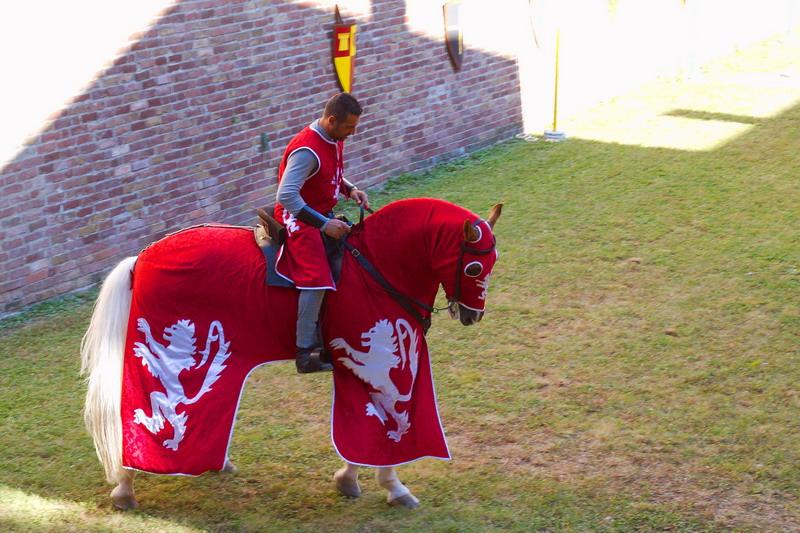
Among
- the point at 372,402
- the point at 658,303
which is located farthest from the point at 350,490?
the point at 658,303

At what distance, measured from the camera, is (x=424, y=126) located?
34.0 feet

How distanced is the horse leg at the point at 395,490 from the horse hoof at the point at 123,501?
1.18 m

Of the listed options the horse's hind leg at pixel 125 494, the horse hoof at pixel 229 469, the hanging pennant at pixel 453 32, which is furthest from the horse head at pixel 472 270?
the hanging pennant at pixel 453 32

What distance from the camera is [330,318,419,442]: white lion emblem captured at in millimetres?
4395

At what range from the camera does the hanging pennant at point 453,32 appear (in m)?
10.3

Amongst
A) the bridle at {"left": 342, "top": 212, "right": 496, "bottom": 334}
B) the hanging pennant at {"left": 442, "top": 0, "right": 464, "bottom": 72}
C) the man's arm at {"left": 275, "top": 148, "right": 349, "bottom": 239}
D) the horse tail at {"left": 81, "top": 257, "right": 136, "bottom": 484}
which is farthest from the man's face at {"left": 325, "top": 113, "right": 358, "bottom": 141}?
the hanging pennant at {"left": 442, "top": 0, "right": 464, "bottom": 72}

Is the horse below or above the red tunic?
below

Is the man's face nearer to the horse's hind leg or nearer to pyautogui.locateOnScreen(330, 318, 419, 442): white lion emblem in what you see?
pyautogui.locateOnScreen(330, 318, 419, 442): white lion emblem

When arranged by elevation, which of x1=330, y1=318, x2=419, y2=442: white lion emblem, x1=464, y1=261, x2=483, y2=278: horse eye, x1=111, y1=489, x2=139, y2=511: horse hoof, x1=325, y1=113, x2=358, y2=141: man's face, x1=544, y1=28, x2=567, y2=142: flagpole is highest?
x1=325, y1=113, x2=358, y2=141: man's face

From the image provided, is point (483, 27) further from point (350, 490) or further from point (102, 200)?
point (350, 490)

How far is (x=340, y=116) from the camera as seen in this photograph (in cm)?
436

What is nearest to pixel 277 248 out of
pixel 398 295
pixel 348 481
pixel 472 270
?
pixel 398 295

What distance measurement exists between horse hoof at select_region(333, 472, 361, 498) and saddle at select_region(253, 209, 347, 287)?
1.03 meters

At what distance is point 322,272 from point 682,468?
6.90 feet
